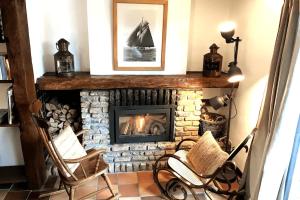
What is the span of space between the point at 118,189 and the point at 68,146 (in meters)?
0.72

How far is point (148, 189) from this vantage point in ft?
8.73

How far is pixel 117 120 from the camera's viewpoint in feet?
9.36

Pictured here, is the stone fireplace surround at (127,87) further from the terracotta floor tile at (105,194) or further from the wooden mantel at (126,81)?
the terracotta floor tile at (105,194)

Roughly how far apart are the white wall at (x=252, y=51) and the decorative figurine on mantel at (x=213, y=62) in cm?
25

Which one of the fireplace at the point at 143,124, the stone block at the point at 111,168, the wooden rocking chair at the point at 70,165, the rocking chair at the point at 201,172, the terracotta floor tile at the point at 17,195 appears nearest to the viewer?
the wooden rocking chair at the point at 70,165

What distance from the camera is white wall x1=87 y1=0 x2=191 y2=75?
2668 mm

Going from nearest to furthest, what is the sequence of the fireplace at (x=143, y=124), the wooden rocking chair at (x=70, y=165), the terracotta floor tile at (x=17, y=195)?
the wooden rocking chair at (x=70, y=165), the terracotta floor tile at (x=17, y=195), the fireplace at (x=143, y=124)

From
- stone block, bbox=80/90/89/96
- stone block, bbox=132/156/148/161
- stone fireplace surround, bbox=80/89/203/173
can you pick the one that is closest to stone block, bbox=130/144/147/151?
stone fireplace surround, bbox=80/89/203/173

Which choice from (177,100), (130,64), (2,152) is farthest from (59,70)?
(177,100)

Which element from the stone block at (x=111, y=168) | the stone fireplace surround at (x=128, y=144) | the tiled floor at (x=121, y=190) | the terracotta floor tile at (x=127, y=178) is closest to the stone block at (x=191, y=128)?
the stone fireplace surround at (x=128, y=144)

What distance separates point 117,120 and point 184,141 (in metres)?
0.84

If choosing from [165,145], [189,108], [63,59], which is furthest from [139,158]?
[63,59]

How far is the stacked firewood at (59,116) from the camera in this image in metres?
2.88

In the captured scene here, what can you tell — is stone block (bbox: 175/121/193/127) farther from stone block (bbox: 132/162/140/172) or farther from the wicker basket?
stone block (bbox: 132/162/140/172)
